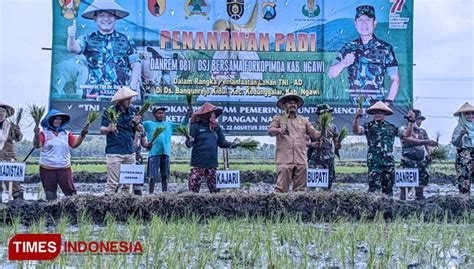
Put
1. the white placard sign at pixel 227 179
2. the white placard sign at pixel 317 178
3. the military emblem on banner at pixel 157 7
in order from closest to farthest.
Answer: the white placard sign at pixel 227 179, the white placard sign at pixel 317 178, the military emblem on banner at pixel 157 7

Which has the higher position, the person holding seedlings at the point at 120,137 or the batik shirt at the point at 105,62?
the batik shirt at the point at 105,62

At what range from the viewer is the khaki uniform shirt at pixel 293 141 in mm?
7508

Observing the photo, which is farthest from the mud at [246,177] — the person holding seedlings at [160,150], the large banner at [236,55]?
the person holding seedlings at [160,150]

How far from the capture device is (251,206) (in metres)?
6.55

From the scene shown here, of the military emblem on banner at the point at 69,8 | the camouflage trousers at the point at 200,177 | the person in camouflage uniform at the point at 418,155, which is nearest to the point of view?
the camouflage trousers at the point at 200,177

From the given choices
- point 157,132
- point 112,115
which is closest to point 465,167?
point 157,132

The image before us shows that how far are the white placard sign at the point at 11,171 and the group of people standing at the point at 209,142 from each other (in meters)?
0.25

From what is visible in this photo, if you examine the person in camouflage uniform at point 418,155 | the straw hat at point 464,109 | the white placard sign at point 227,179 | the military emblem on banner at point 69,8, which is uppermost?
the military emblem on banner at point 69,8

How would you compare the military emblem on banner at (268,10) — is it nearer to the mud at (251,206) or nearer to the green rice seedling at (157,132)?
the green rice seedling at (157,132)

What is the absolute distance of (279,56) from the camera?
38.3 feet

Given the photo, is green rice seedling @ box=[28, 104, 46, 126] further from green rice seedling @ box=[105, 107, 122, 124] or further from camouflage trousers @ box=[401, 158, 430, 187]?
camouflage trousers @ box=[401, 158, 430, 187]

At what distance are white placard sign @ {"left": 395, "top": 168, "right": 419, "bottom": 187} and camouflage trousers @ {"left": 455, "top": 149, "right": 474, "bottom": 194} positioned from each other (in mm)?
990

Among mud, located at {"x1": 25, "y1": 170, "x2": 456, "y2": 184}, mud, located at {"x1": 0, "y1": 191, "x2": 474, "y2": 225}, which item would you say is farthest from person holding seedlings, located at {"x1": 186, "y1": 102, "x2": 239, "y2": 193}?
mud, located at {"x1": 25, "y1": 170, "x2": 456, "y2": 184}

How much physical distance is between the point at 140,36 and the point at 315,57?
297 centimetres
